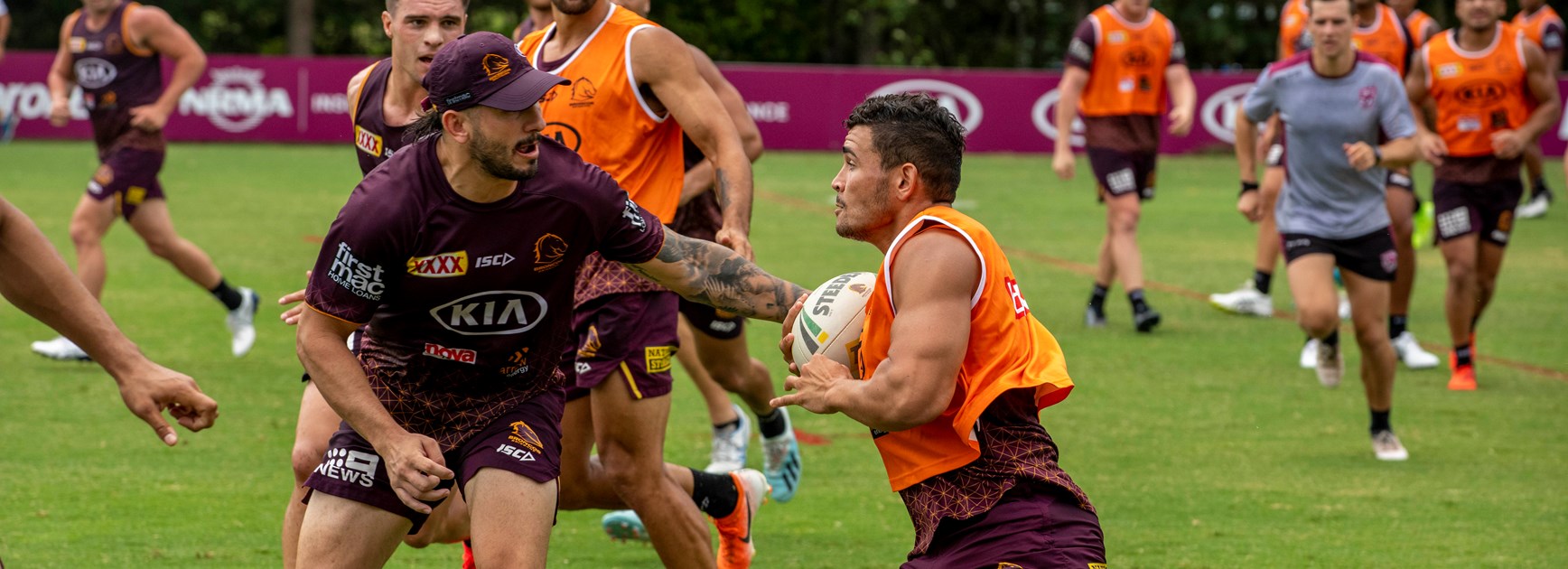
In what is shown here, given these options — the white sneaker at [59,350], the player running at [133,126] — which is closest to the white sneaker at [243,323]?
the player running at [133,126]

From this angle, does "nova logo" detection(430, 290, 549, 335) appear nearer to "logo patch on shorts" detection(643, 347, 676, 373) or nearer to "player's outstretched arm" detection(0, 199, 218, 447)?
"player's outstretched arm" detection(0, 199, 218, 447)

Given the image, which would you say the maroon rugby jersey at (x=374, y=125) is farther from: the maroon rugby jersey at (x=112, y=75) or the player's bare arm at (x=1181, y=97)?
the player's bare arm at (x=1181, y=97)

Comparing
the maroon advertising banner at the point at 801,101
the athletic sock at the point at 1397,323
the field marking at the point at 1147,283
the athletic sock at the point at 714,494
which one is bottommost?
the maroon advertising banner at the point at 801,101

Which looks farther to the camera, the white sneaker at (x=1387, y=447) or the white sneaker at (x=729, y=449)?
the white sneaker at (x=1387, y=447)

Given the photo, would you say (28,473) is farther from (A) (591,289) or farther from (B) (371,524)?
(B) (371,524)

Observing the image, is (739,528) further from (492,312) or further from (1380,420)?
(1380,420)

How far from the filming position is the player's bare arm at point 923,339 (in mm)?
3957

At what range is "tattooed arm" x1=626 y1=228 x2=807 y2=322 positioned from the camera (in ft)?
16.7

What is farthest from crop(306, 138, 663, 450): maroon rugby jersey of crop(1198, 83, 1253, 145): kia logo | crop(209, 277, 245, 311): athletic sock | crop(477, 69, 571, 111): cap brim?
crop(1198, 83, 1253, 145): kia logo

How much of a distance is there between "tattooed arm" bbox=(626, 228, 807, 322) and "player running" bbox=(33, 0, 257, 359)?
6.62 metres

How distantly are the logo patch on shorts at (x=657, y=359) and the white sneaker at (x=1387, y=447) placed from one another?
13.7ft

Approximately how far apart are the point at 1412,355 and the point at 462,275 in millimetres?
8398

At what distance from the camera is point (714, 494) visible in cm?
625

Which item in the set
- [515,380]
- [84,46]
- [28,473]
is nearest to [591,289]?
[515,380]
